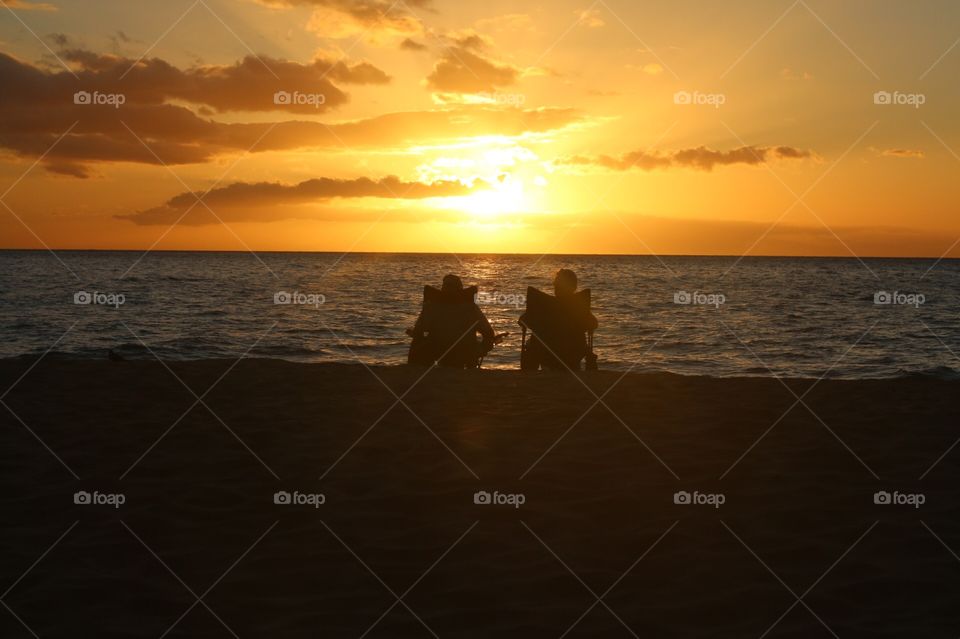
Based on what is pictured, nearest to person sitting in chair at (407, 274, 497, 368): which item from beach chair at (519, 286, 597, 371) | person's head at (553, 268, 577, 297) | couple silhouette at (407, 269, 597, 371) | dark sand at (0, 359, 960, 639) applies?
couple silhouette at (407, 269, 597, 371)

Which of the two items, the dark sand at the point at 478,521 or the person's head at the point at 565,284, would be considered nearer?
the dark sand at the point at 478,521

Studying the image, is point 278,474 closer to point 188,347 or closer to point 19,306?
point 188,347

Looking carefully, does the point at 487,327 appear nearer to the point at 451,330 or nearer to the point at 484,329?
the point at 484,329

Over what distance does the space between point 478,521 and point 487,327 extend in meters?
6.98

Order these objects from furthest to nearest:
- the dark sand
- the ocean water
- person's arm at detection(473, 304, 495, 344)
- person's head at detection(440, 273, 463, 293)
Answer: the ocean water
person's arm at detection(473, 304, 495, 344)
person's head at detection(440, 273, 463, 293)
the dark sand

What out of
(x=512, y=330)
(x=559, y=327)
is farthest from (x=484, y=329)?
(x=512, y=330)

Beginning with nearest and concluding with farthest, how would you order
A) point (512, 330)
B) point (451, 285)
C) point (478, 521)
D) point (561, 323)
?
1. point (478, 521)
2. point (451, 285)
3. point (561, 323)
4. point (512, 330)

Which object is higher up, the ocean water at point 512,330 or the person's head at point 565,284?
the person's head at point 565,284

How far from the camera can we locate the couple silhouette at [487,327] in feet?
39.7

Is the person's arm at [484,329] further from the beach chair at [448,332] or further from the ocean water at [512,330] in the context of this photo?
the ocean water at [512,330]

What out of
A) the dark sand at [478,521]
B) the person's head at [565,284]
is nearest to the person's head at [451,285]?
the person's head at [565,284]

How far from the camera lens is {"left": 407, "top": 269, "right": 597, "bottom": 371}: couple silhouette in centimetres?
1209

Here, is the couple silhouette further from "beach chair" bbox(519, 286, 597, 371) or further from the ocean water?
the ocean water

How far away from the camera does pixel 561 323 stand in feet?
40.0
